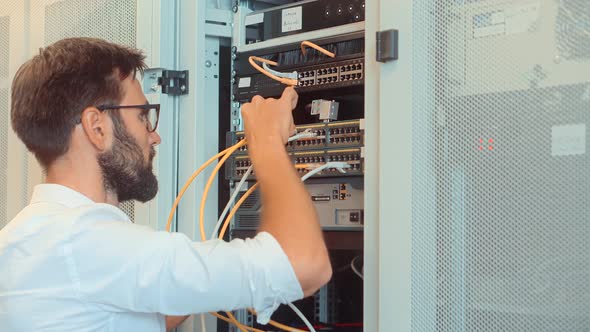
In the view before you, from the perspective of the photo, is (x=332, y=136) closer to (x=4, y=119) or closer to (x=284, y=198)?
(x=284, y=198)

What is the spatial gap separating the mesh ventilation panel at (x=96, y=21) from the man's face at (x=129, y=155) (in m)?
0.49

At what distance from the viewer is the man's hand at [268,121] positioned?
142 cm

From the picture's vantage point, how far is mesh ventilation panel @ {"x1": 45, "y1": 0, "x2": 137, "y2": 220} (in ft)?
6.69

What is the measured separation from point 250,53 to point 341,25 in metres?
0.30

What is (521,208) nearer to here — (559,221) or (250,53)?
(559,221)

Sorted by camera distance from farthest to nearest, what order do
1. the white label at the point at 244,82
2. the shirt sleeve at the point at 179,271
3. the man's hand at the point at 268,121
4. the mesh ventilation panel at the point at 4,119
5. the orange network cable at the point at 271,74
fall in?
the mesh ventilation panel at the point at 4,119, the white label at the point at 244,82, the orange network cable at the point at 271,74, the man's hand at the point at 268,121, the shirt sleeve at the point at 179,271

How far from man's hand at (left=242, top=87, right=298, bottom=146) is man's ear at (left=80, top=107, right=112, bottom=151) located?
10.4 inches

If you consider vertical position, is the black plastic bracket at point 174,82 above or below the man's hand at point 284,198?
above

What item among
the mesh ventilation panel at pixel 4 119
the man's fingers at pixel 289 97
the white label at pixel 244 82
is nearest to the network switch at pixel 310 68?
the white label at pixel 244 82

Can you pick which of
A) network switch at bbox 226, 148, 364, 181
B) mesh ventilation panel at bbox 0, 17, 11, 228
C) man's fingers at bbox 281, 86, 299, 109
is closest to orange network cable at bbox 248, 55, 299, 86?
network switch at bbox 226, 148, 364, 181

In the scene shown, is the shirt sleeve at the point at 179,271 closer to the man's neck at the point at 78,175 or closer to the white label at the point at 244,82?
the man's neck at the point at 78,175

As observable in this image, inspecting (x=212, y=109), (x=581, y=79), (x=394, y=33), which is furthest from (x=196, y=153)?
(x=581, y=79)

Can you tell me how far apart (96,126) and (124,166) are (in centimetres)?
9

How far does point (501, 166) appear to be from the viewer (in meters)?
1.37
